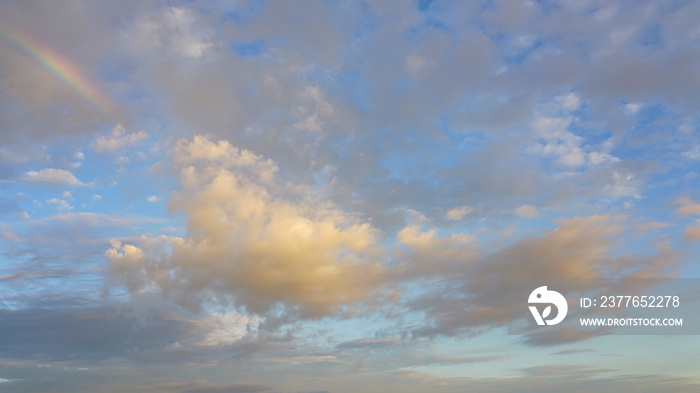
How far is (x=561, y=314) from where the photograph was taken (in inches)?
Result: 5472

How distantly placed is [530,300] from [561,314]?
1184 centimetres

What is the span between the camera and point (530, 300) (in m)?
139
